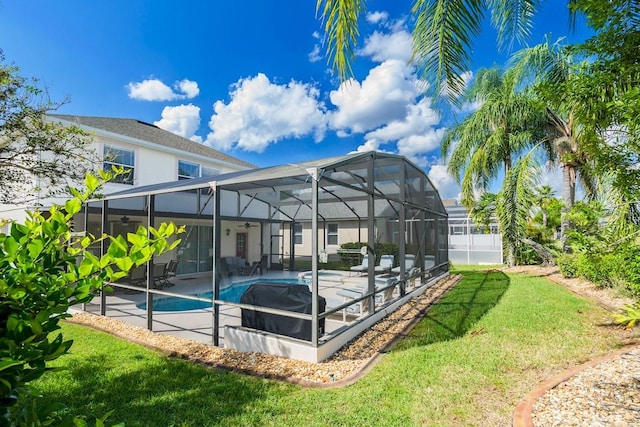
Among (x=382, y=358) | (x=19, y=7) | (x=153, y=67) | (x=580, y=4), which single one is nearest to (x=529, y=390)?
(x=382, y=358)

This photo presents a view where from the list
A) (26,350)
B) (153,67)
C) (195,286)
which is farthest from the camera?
(153,67)

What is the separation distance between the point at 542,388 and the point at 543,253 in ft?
45.6

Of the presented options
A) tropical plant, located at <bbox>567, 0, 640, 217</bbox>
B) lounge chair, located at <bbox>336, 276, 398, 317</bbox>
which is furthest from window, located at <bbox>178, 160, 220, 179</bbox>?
tropical plant, located at <bbox>567, 0, 640, 217</bbox>

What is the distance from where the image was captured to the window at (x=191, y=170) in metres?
15.6

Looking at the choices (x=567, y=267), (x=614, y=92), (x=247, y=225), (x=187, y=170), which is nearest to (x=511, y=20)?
(x=614, y=92)

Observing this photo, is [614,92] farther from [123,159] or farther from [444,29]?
[123,159]

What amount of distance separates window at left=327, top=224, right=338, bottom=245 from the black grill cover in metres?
15.4

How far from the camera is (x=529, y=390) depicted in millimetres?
3998

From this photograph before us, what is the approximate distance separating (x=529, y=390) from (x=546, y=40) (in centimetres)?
1274

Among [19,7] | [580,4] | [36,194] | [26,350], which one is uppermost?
[19,7]

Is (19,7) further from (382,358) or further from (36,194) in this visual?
(382,358)

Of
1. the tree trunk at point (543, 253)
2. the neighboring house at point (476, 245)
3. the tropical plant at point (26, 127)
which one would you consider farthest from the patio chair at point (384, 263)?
the tropical plant at point (26, 127)

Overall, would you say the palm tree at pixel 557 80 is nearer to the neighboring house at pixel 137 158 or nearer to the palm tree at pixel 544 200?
the palm tree at pixel 544 200

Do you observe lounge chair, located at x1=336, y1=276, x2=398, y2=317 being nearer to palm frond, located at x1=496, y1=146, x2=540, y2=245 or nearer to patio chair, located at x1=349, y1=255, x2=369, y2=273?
patio chair, located at x1=349, y1=255, x2=369, y2=273
